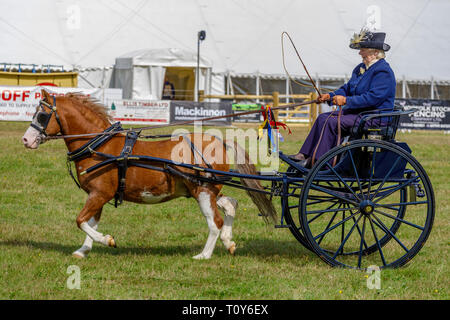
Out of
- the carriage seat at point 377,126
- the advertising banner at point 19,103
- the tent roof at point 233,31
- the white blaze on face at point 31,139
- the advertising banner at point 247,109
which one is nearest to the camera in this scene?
the carriage seat at point 377,126

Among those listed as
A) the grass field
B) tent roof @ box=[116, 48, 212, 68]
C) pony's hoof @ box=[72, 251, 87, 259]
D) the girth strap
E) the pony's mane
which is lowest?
the grass field

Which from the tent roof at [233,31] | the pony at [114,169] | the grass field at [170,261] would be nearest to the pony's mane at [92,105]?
the pony at [114,169]

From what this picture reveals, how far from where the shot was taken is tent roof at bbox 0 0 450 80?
31344mm

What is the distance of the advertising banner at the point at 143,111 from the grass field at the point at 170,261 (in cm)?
1480

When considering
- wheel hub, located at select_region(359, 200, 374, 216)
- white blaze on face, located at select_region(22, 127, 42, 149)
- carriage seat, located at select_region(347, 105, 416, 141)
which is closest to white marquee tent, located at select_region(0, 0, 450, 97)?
white blaze on face, located at select_region(22, 127, 42, 149)

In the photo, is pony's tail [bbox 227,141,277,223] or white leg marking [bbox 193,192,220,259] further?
pony's tail [bbox 227,141,277,223]

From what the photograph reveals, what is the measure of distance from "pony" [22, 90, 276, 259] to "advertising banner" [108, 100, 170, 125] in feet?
62.1

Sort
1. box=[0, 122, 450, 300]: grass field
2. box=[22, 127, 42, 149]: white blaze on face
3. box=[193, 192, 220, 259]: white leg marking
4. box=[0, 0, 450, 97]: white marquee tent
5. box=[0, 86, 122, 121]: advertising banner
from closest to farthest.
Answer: box=[0, 122, 450, 300]: grass field → box=[22, 127, 42, 149]: white blaze on face → box=[193, 192, 220, 259]: white leg marking → box=[0, 86, 122, 121]: advertising banner → box=[0, 0, 450, 97]: white marquee tent

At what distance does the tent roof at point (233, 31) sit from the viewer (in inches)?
1234

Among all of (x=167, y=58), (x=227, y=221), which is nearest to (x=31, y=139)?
(x=227, y=221)

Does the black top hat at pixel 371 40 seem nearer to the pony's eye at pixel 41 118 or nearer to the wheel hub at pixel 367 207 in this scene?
the wheel hub at pixel 367 207

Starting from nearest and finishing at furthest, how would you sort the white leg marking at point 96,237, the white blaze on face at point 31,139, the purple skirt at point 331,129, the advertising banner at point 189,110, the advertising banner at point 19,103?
the purple skirt at point 331,129 < the white leg marking at point 96,237 < the white blaze on face at point 31,139 < the advertising banner at point 19,103 < the advertising banner at point 189,110

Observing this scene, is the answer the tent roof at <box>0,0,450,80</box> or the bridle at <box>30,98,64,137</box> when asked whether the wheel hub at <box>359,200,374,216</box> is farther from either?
the tent roof at <box>0,0,450,80</box>

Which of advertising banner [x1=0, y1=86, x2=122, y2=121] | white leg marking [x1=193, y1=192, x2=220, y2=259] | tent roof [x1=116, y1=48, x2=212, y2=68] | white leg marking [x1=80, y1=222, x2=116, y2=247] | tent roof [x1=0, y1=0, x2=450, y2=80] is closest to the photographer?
white leg marking [x1=80, y1=222, x2=116, y2=247]
